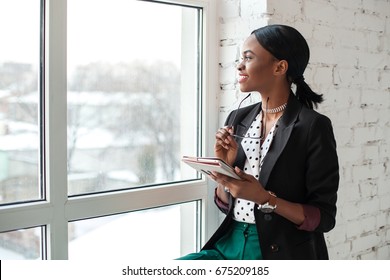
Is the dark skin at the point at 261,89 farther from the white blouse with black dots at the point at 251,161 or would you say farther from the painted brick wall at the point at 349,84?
the painted brick wall at the point at 349,84

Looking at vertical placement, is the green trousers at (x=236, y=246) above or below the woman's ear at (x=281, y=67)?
below

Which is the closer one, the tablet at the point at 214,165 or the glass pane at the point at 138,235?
the tablet at the point at 214,165

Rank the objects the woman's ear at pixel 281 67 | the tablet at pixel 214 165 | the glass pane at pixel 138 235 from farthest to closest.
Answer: the glass pane at pixel 138 235 → the woman's ear at pixel 281 67 → the tablet at pixel 214 165

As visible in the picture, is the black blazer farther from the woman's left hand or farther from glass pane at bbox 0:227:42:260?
glass pane at bbox 0:227:42:260

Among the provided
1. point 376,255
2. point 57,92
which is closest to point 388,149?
point 376,255

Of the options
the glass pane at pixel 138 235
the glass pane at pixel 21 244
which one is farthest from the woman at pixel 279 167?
the glass pane at pixel 21 244

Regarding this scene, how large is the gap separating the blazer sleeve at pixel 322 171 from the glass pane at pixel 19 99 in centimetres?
81

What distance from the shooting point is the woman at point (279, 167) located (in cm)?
143

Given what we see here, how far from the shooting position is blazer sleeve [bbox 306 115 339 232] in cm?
143

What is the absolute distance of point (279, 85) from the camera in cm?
155

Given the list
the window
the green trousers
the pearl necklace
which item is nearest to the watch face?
the green trousers

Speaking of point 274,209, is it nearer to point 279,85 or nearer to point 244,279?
point 244,279

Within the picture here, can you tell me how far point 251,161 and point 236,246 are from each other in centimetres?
26

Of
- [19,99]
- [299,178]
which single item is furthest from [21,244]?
[299,178]
